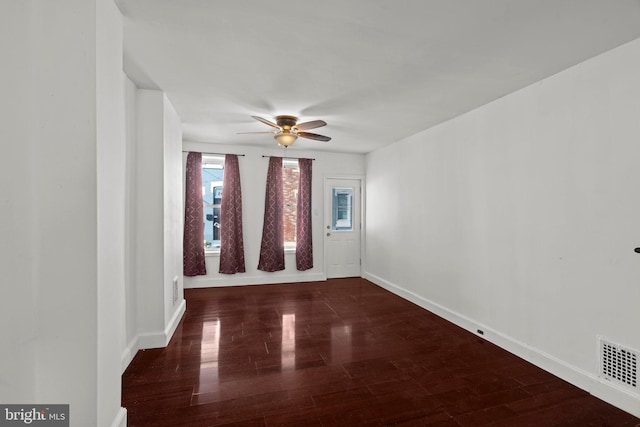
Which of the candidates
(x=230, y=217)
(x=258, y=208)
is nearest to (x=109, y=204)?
(x=230, y=217)

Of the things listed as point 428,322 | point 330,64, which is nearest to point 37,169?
point 330,64

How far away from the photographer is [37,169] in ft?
4.39

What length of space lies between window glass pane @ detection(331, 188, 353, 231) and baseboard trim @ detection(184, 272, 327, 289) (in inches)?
42.9

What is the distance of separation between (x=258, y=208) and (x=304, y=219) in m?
0.91

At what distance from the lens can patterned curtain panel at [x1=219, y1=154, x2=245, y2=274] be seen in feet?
17.2

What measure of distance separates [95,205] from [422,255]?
393 centimetres

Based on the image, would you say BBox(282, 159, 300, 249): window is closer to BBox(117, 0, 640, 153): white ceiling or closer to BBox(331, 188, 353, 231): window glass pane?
BBox(331, 188, 353, 231): window glass pane

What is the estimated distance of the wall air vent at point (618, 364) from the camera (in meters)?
1.97

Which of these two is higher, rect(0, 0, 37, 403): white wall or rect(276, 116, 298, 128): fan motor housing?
rect(276, 116, 298, 128): fan motor housing

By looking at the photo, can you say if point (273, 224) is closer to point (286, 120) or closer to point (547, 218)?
point (286, 120)

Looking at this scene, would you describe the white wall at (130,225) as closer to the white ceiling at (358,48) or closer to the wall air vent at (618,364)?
the white ceiling at (358,48)

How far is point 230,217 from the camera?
17.2 ft

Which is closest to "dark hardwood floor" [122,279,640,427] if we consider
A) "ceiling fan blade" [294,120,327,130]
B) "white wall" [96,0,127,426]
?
"white wall" [96,0,127,426]

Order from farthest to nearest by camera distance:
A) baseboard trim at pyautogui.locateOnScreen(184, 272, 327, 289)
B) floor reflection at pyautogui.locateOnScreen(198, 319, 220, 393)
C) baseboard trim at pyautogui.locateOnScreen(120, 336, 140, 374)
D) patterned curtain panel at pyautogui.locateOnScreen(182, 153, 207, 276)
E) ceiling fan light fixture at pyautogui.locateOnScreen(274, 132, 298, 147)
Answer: baseboard trim at pyautogui.locateOnScreen(184, 272, 327, 289) < patterned curtain panel at pyautogui.locateOnScreen(182, 153, 207, 276) < ceiling fan light fixture at pyautogui.locateOnScreen(274, 132, 298, 147) < baseboard trim at pyautogui.locateOnScreen(120, 336, 140, 374) < floor reflection at pyautogui.locateOnScreen(198, 319, 220, 393)
